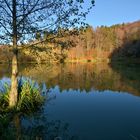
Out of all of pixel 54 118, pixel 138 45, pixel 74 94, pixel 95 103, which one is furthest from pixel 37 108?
pixel 138 45

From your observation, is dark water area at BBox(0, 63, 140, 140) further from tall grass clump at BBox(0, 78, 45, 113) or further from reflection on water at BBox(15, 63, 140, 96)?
reflection on water at BBox(15, 63, 140, 96)

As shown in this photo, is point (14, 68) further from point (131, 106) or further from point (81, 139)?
point (131, 106)

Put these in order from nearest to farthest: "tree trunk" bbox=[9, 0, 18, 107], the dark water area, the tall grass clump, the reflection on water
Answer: the dark water area, "tree trunk" bbox=[9, 0, 18, 107], the tall grass clump, the reflection on water

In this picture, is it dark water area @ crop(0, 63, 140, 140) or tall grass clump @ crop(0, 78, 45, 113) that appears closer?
dark water area @ crop(0, 63, 140, 140)

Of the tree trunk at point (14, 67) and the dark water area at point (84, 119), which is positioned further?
the tree trunk at point (14, 67)

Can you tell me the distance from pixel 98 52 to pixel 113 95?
4175 inches

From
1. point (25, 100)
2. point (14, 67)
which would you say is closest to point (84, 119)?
point (25, 100)

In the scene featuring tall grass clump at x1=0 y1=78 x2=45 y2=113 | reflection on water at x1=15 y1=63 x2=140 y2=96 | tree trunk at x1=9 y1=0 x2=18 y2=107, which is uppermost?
tree trunk at x1=9 y1=0 x2=18 y2=107

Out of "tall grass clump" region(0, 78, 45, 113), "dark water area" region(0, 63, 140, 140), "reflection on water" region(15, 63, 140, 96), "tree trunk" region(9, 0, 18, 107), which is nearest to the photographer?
"dark water area" region(0, 63, 140, 140)

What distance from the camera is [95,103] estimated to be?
20219 millimetres

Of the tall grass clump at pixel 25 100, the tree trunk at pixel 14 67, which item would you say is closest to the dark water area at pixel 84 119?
the tall grass clump at pixel 25 100

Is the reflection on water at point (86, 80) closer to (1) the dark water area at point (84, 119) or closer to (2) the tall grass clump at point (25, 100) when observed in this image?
(2) the tall grass clump at point (25, 100)

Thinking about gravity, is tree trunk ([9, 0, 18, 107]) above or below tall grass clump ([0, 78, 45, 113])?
above

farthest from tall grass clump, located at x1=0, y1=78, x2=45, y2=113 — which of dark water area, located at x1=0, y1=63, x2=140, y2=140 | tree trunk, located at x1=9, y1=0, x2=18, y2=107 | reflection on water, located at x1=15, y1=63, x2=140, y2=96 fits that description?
reflection on water, located at x1=15, y1=63, x2=140, y2=96
